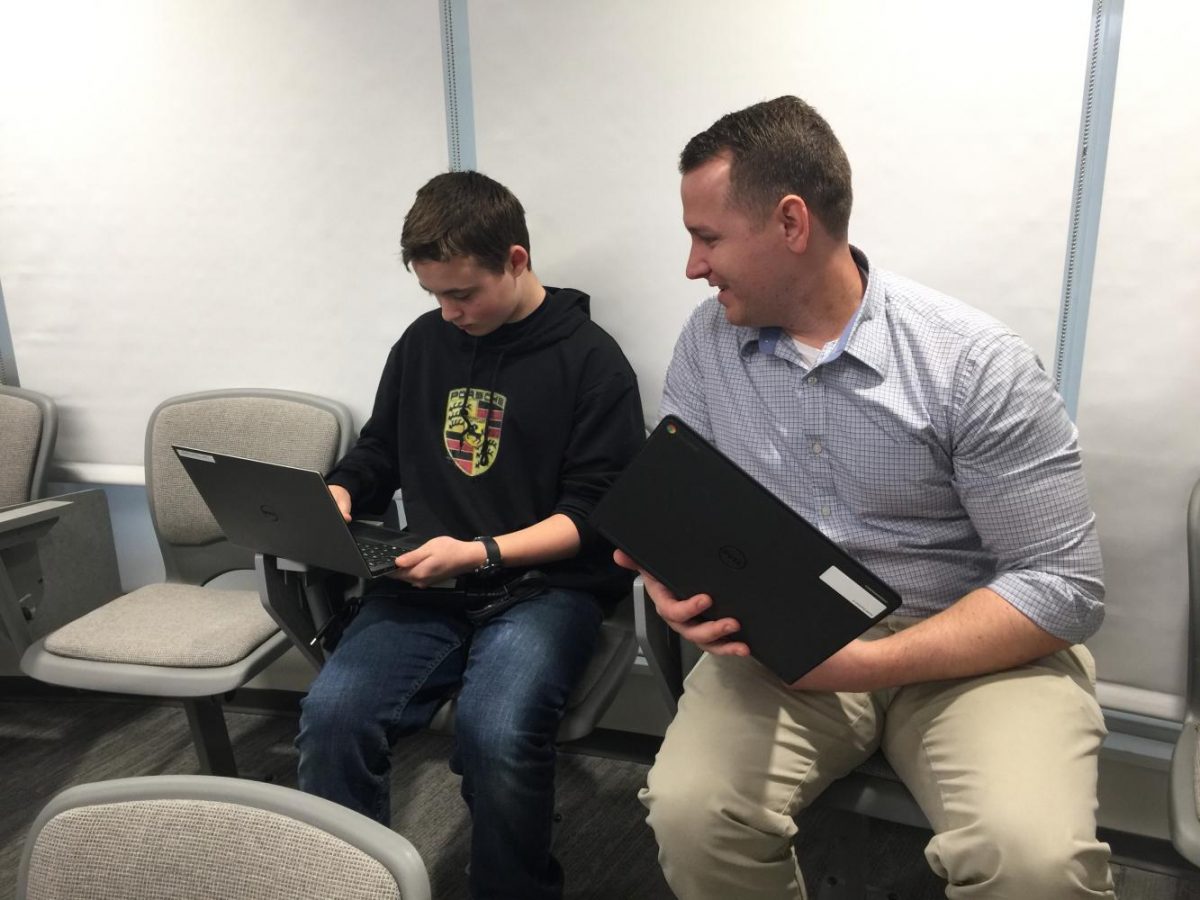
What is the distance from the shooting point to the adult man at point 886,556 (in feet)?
3.75

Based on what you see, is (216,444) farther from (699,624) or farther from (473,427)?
(699,624)

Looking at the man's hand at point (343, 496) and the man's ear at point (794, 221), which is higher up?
the man's ear at point (794, 221)

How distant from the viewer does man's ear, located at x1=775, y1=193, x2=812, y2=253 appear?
1252 millimetres

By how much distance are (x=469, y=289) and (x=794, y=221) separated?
A: 59cm

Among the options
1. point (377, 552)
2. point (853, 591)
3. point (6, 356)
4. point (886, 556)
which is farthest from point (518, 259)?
point (6, 356)

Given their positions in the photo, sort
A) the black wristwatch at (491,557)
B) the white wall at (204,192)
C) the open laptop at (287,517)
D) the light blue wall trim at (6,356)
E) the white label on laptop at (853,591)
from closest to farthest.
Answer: the white label on laptop at (853,591), the open laptop at (287,517), the black wristwatch at (491,557), the white wall at (204,192), the light blue wall trim at (6,356)

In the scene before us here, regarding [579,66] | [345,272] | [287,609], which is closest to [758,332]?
[579,66]

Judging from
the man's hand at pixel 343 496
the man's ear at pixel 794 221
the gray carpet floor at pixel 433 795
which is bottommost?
the gray carpet floor at pixel 433 795

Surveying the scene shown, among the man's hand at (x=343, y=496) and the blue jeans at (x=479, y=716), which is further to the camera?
the man's hand at (x=343, y=496)

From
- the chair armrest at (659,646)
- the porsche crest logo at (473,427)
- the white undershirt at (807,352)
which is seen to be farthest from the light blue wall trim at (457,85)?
the chair armrest at (659,646)

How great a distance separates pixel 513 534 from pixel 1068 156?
42.0 inches

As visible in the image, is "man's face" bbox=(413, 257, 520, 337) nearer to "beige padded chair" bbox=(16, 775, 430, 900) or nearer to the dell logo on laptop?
the dell logo on laptop

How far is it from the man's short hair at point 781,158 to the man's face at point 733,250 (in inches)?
0.7

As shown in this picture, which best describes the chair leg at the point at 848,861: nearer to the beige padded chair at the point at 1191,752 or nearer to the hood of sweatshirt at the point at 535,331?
the beige padded chair at the point at 1191,752
